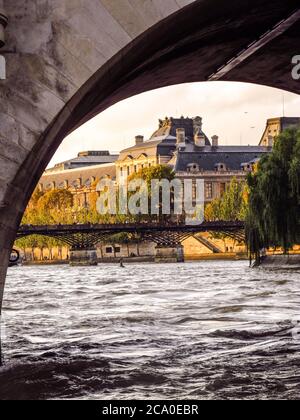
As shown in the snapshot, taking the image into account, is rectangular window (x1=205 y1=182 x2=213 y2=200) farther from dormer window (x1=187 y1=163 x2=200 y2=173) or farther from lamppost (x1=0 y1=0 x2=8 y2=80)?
lamppost (x1=0 y1=0 x2=8 y2=80)

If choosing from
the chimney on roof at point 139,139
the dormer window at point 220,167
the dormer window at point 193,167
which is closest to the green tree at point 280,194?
the dormer window at point 193,167

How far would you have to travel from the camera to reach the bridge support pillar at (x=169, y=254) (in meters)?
105

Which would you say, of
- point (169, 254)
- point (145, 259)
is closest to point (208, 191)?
point (145, 259)

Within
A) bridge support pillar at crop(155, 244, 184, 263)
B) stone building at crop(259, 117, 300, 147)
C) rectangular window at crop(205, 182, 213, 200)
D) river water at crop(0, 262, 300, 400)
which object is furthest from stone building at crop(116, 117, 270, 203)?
river water at crop(0, 262, 300, 400)

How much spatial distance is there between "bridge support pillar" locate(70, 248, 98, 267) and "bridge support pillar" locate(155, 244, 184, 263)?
7.43 meters

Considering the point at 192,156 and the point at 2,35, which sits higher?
the point at 192,156

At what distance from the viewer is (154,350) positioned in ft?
54.2

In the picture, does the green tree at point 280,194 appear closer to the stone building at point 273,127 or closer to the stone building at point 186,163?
the stone building at point 186,163

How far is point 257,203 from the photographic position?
161 ft

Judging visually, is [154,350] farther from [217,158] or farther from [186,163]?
[217,158]

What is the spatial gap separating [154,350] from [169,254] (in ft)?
293

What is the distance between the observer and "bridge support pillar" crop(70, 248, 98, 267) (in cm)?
10275

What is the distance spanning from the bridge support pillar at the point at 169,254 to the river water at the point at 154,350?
73734mm
